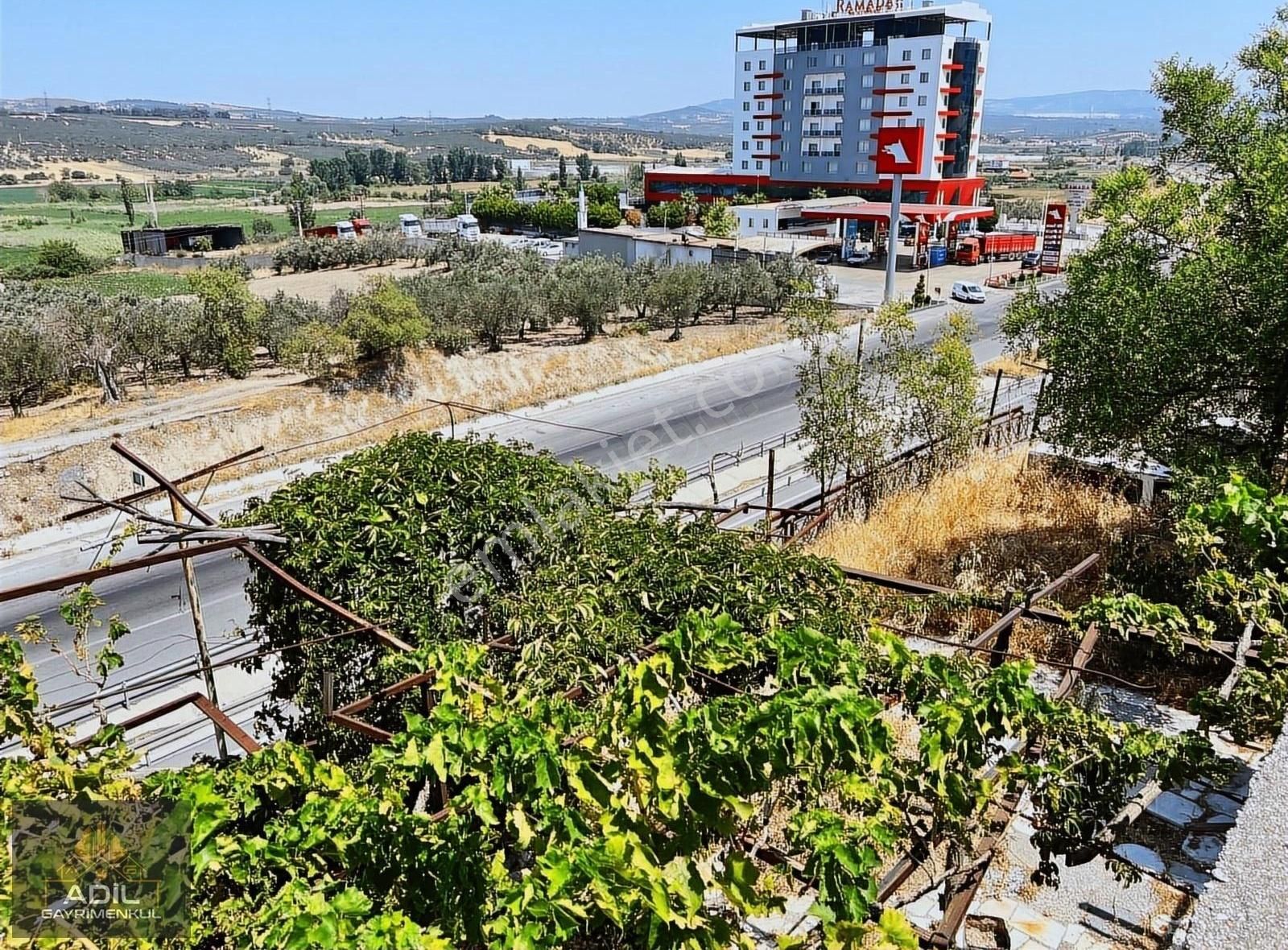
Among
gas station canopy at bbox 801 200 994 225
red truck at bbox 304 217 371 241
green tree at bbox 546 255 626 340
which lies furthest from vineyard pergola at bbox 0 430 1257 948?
red truck at bbox 304 217 371 241

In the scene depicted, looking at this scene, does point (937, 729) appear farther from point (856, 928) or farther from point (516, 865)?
point (516, 865)

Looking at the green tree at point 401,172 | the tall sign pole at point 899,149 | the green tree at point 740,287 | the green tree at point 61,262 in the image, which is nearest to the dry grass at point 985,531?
the green tree at point 740,287

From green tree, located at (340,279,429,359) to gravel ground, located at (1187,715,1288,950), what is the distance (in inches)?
818

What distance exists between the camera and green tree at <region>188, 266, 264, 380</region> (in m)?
23.5

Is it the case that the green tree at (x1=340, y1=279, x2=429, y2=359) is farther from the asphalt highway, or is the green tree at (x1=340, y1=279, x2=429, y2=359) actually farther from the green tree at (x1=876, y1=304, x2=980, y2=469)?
the green tree at (x1=876, y1=304, x2=980, y2=469)

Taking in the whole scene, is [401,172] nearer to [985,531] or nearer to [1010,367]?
[1010,367]

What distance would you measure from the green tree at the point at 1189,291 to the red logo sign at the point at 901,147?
47.3 m

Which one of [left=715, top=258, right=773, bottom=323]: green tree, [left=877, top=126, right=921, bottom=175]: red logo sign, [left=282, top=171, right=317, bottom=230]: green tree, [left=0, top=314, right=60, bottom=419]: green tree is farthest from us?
[left=282, top=171, right=317, bottom=230]: green tree

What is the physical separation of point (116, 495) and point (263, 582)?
42.9ft

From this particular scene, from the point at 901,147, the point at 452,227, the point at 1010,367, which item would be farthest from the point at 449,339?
the point at 452,227

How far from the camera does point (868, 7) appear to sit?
64.9m

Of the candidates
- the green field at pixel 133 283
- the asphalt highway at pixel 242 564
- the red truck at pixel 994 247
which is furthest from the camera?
the red truck at pixel 994 247

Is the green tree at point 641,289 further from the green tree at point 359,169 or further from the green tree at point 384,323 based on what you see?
the green tree at point 359,169

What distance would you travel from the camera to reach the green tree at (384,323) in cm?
2236
